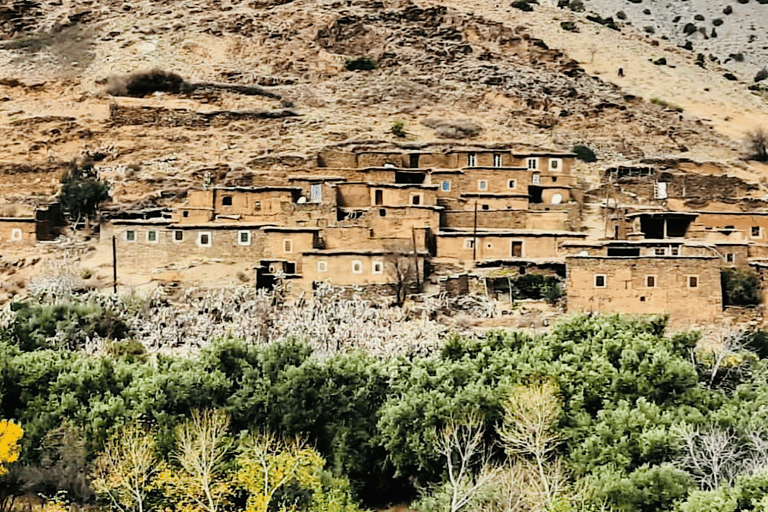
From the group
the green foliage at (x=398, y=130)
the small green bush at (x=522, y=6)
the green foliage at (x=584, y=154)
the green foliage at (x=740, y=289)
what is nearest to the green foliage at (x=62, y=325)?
the green foliage at (x=740, y=289)

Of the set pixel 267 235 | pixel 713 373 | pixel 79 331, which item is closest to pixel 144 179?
pixel 267 235

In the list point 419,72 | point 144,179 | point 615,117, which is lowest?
point 144,179

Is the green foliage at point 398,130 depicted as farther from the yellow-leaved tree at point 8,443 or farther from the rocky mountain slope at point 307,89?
the yellow-leaved tree at point 8,443

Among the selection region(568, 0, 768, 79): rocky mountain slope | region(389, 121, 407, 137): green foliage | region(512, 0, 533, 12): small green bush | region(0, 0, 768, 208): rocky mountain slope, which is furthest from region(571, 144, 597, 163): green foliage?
region(568, 0, 768, 79): rocky mountain slope

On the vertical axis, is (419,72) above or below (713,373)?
above

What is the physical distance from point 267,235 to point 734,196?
1593 cm

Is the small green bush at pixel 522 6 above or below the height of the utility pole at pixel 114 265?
above

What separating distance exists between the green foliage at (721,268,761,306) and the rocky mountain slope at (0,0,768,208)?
35.9ft

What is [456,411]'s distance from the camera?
15852mm

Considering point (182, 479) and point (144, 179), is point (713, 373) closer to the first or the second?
point (182, 479)

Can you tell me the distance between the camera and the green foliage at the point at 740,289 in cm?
2283

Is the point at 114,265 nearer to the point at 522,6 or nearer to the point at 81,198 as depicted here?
the point at 81,198

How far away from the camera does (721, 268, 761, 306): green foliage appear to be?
22.8 metres

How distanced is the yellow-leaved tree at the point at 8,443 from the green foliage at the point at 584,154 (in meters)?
24.8
